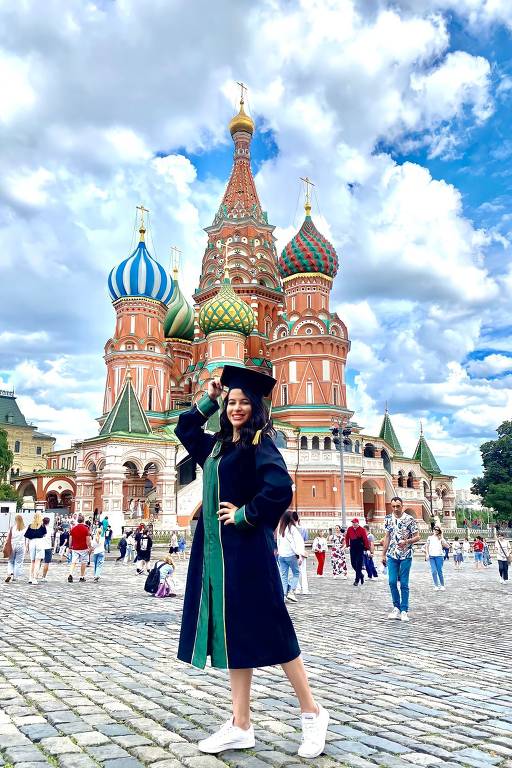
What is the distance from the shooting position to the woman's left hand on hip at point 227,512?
3.60 metres

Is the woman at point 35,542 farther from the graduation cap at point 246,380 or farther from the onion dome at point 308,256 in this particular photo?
the onion dome at point 308,256

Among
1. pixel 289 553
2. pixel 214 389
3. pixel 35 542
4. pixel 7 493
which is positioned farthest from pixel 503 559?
pixel 7 493

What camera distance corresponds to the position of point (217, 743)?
3.43 metres

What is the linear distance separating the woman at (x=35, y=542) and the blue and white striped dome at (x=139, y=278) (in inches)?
1372

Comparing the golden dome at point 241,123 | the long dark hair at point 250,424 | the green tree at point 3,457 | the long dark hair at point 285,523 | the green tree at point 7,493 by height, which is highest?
the golden dome at point 241,123

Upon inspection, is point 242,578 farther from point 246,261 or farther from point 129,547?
point 246,261

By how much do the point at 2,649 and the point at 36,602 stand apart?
421cm

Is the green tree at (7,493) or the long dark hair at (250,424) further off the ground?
the green tree at (7,493)

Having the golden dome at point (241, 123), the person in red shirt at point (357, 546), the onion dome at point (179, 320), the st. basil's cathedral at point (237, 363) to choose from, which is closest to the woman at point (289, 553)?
the person in red shirt at point (357, 546)

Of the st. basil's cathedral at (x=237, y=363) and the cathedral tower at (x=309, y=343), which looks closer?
the st. basil's cathedral at (x=237, y=363)

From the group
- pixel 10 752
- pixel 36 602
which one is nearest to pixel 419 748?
pixel 10 752

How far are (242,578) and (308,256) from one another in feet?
140

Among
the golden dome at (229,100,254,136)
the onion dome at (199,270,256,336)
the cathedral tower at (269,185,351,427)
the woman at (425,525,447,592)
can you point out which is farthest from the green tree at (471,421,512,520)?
the woman at (425,525,447,592)

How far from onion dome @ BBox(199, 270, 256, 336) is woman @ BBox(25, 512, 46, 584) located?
28805 mm
